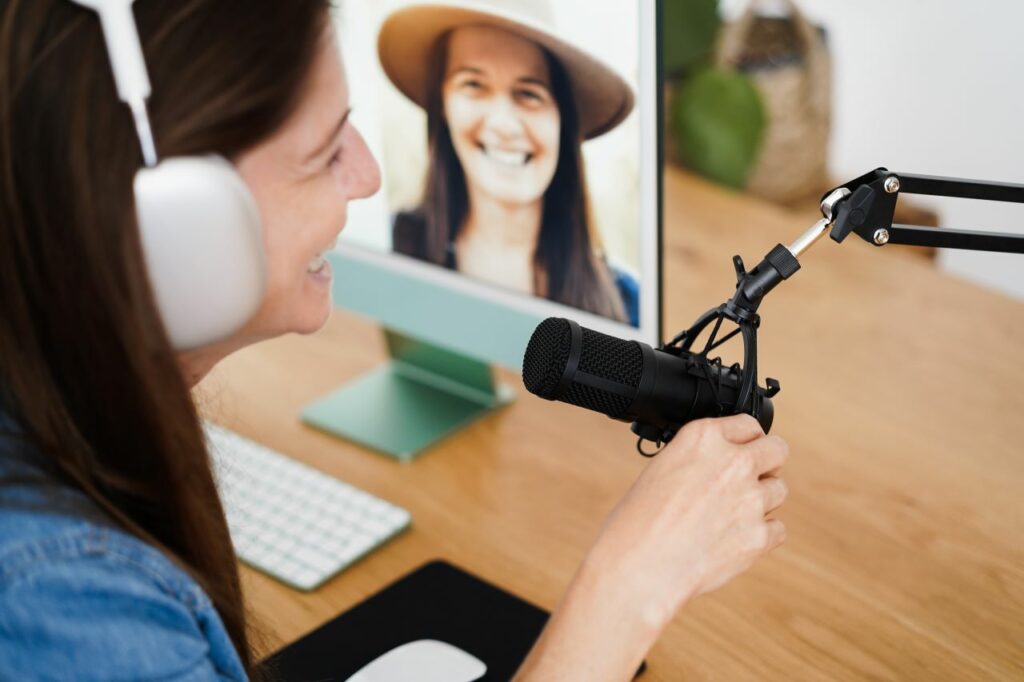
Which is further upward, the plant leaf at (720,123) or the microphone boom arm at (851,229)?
the microphone boom arm at (851,229)

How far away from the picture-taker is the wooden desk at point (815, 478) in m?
0.86

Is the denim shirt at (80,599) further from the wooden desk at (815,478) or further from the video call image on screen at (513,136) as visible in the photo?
the video call image on screen at (513,136)

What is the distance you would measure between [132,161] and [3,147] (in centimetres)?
6

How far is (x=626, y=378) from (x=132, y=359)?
285mm

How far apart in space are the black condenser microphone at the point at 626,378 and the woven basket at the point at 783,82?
1.50 m

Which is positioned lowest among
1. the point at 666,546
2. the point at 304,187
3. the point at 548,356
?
the point at 666,546

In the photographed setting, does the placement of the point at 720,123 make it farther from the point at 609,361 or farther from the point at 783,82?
the point at 609,361

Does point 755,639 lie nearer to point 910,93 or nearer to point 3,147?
point 3,147

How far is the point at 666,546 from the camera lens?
2.20ft

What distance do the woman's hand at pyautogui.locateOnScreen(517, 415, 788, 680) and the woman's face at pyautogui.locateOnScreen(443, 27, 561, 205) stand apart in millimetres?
330

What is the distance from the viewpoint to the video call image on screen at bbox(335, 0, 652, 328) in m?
0.89

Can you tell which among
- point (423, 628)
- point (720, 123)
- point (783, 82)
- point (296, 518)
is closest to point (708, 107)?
point (720, 123)

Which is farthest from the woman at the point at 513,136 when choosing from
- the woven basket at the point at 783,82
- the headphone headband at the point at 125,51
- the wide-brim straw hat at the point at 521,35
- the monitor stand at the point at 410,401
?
the woven basket at the point at 783,82

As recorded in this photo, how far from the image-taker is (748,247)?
4.84 feet
